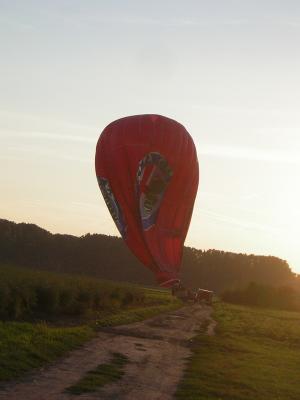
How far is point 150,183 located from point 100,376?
380 inches

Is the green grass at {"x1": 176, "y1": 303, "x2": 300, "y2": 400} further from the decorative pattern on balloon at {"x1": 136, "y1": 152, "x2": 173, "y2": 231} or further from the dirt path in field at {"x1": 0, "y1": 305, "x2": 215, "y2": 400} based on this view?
the decorative pattern on balloon at {"x1": 136, "y1": 152, "x2": 173, "y2": 231}

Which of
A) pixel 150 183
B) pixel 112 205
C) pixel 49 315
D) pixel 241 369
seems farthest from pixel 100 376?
pixel 49 315

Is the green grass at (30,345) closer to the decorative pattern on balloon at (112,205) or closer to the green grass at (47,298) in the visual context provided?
the decorative pattern on balloon at (112,205)

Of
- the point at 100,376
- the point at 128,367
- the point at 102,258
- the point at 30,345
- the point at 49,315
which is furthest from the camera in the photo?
the point at 102,258

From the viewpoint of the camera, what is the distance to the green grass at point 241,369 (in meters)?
18.1

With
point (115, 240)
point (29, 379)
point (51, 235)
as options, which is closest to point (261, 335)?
point (29, 379)

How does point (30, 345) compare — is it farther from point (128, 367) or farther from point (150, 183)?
point (150, 183)

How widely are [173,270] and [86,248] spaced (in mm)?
102740

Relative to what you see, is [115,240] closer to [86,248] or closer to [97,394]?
[86,248]

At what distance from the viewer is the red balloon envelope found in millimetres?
25078

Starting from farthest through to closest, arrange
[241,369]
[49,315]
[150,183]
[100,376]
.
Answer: [49,315]
[150,183]
[241,369]
[100,376]

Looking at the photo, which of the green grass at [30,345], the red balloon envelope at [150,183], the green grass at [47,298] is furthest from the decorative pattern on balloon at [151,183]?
the green grass at [47,298]

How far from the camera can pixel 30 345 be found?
2056 centimetres

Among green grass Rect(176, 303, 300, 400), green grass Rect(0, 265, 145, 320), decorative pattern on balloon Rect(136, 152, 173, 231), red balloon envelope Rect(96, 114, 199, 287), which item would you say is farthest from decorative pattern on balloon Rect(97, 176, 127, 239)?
green grass Rect(0, 265, 145, 320)
